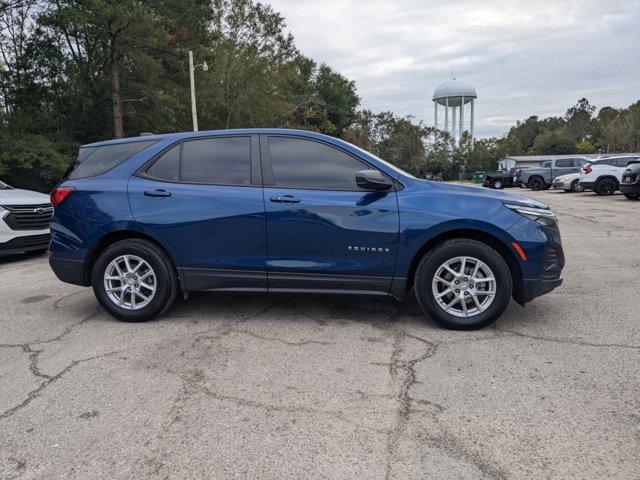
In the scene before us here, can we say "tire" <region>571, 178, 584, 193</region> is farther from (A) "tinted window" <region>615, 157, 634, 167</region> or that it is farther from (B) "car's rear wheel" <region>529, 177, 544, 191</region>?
(B) "car's rear wheel" <region>529, 177, 544, 191</region>

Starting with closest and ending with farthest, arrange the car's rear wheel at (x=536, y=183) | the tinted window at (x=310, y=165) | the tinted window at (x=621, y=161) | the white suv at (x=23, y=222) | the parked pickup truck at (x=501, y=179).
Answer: the tinted window at (x=310, y=165)
the white suv at (x=23, y=222)
the tinted window at (x=621, y=161)
the car's rear wheel at (x=536, y=183)
the parked pickup truck at (x=501, y=179)

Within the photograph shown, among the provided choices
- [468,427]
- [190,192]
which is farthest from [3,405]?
[468,427]

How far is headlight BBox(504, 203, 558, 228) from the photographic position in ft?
14.3

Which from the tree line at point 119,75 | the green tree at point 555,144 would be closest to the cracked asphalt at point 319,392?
the tree line at point 119,75

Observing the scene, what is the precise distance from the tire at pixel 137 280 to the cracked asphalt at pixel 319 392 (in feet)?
0.57

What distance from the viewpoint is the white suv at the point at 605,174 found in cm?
2208

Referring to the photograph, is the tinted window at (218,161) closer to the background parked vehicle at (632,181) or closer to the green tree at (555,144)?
the background parked vehicle at (632,181)

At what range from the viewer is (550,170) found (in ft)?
98.6

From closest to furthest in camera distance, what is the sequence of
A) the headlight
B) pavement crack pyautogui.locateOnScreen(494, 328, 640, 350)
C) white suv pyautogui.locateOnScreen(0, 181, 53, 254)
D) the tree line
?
pavement crack pyautogui.locateOnScreen(494, 328, 640, 350) < the headlight < white suv pyautogui.locateOnScreen(0, 181, 53, 254) < the tree line

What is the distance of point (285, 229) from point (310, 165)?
24.4 inches

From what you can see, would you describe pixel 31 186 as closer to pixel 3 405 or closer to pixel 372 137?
pixel 3 405

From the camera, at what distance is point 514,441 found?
2.67 metres

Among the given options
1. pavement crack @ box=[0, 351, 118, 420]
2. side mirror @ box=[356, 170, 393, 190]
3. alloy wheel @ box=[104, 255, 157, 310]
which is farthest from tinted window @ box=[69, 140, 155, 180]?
side mirror @ box=[356, 170, 393, 190]

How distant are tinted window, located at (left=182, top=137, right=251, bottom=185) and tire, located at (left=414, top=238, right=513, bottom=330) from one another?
1.77 metres
